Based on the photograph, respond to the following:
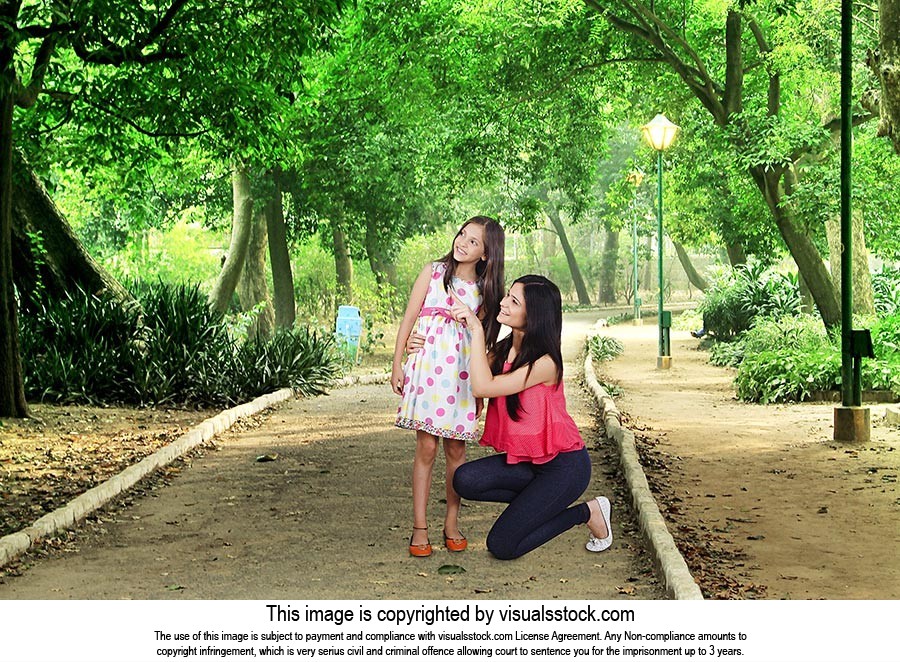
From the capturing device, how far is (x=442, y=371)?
5.05m

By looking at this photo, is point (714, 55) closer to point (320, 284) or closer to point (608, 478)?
point (608, 478)

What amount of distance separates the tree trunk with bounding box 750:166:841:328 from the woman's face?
1369cm

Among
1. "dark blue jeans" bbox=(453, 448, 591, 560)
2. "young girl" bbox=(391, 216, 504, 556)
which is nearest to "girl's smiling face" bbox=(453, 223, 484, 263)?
"young girl" bbox=(391, 216, 504, 556)

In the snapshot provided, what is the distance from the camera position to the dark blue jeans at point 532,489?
5062 mm

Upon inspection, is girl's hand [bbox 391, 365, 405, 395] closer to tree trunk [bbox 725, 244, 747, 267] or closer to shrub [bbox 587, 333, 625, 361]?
shrub [bbox 587, 333, 625, 361]

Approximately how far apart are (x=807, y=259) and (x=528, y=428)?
1395cm

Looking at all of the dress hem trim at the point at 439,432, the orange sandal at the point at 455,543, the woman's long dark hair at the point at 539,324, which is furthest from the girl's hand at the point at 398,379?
the orange sandal at the point at 455,543

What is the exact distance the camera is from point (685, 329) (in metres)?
36.6

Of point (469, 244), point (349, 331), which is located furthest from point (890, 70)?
→ point (349, 331)

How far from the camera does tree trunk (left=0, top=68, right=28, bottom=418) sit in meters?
11.5

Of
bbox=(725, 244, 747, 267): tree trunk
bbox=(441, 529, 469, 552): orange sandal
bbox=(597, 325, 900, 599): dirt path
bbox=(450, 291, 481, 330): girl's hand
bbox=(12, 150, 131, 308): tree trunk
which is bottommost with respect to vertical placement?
bbox=(597, 325, 900, 599): dirt path

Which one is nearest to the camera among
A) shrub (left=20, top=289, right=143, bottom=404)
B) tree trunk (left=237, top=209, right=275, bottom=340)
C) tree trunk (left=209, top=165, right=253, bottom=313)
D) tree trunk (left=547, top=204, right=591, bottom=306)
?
shrub (left=20, top=289, right=143, bottom=404)

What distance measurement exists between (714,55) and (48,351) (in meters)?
12.2

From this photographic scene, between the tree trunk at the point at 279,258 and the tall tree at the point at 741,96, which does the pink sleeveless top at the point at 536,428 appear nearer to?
the tall tree at the point at 741,96
